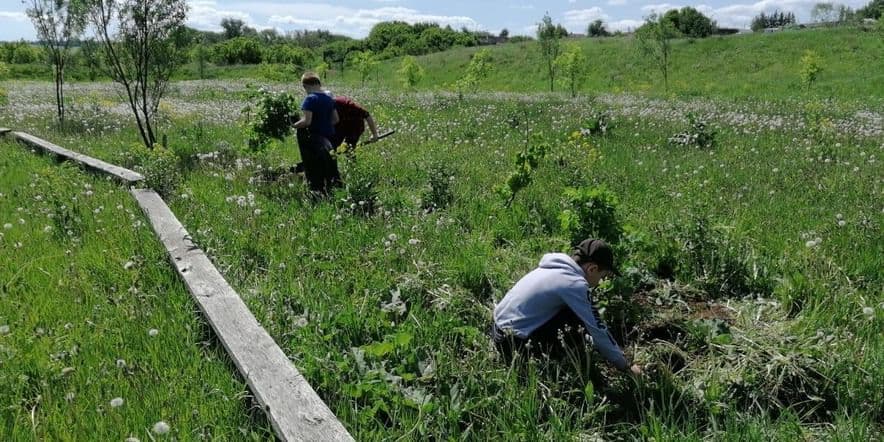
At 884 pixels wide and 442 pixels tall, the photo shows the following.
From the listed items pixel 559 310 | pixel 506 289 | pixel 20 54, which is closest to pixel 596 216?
pixel 506 289

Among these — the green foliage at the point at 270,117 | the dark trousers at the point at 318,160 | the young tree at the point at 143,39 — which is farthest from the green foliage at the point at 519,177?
the young tree at the point at 143,39

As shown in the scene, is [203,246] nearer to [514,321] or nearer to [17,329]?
[17,329]

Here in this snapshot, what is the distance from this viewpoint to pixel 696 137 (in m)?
11.1

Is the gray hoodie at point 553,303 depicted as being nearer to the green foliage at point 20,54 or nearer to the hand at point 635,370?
A: the hand at point 635,370

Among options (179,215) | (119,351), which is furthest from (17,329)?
(179,215)

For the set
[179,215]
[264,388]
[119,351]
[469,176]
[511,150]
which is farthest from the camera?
[511,150]

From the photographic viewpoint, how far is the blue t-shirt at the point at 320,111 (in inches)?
325

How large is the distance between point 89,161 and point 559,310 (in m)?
8.81

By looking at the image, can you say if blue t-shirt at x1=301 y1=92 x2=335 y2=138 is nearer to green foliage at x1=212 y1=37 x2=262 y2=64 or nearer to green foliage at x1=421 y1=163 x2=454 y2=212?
green foliage at x1=421 y1=163 x2=454 y2=212

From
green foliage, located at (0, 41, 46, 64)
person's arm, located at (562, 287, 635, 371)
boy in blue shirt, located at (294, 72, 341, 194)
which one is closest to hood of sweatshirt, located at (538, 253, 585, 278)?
person's arm, located at (562, 287, 635, 371)

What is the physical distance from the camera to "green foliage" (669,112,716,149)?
1110 centimetres

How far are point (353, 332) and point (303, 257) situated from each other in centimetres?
158

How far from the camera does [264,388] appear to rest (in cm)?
315

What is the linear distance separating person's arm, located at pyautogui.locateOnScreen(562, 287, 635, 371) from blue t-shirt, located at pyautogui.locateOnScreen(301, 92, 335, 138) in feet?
18.5
